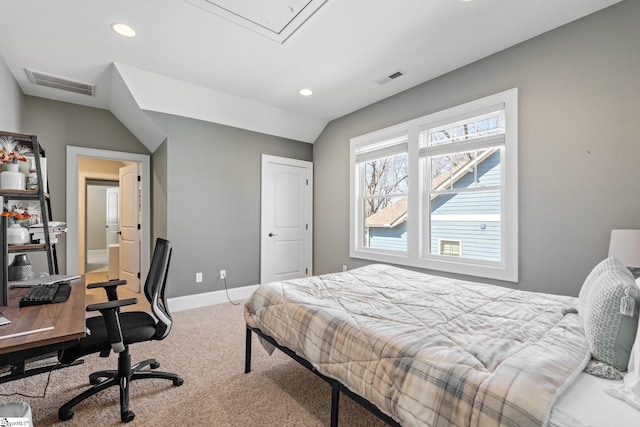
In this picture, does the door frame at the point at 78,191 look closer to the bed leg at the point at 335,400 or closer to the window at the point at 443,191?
the window at the point at 443,191

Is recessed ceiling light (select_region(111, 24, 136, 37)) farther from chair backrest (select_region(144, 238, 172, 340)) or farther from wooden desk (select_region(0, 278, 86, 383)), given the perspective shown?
wooden desk (select_region(0, 278, 86, 383))

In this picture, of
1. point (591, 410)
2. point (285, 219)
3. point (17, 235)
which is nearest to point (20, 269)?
point (17, 235)

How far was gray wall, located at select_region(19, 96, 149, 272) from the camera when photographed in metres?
3.65

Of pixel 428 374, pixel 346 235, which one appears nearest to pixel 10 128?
pixel 346 235

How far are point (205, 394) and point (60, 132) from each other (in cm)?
385

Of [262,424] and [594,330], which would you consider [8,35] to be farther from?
[594,330]

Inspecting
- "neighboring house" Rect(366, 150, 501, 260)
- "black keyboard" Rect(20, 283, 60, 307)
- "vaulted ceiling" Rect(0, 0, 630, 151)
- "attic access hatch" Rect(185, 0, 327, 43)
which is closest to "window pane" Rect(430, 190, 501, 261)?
"neighboring house" Rect(366, 150, 501, 260)

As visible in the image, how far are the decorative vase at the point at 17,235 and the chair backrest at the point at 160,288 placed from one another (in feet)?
3.58

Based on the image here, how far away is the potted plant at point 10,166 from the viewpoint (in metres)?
2.18

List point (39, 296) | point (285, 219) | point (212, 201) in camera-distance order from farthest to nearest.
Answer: point (285, 219) < point (212, 201) < point (39, 296)

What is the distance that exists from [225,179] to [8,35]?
2353mm

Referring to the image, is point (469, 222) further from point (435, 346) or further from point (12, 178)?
point (12, 178)

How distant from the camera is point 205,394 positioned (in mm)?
1990

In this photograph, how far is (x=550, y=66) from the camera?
252cm
